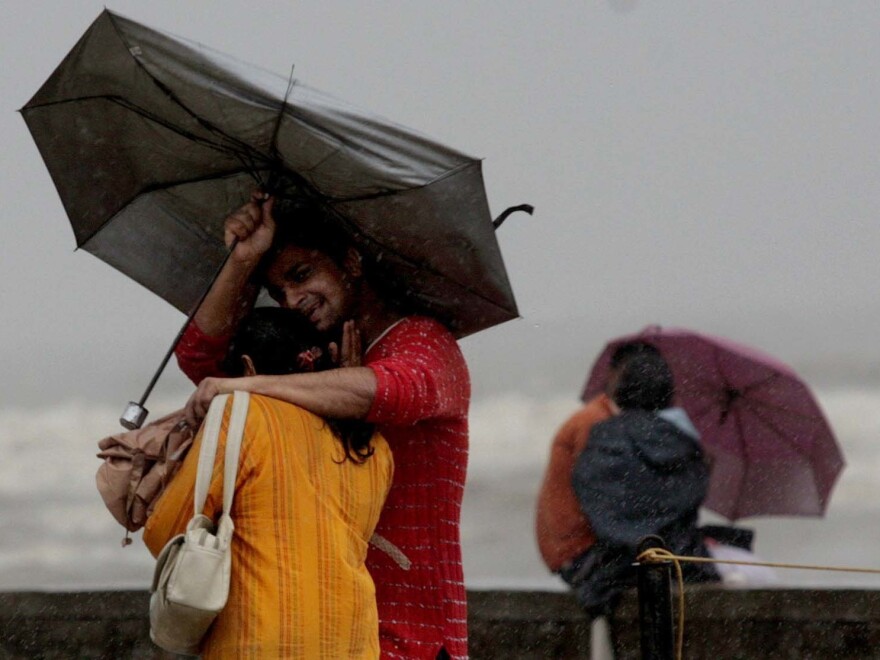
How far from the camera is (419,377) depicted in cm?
358

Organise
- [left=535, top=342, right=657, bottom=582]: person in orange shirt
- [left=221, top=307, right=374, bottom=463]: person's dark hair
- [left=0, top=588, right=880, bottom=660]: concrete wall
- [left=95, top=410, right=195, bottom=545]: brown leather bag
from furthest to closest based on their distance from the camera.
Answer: [left=535, top=342, right=657, bottom=582]: person in orange shirt
[left=0, top=588, right=880, bottom=660]: concrete wall
[left=221, top=307, right=374, bottom=463]: person's dark hair
[left=95, top=410, right=195, bottom=545]: brown leather bag

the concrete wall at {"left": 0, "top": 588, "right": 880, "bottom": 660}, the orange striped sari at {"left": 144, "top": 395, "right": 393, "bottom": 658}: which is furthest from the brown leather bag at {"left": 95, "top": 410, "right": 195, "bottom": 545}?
the concrete wall at {"left": 0, "top": 588, "right": 880, "bottom": 660}

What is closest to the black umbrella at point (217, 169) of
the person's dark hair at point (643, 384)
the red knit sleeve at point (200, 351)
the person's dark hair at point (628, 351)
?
the red knit sleeve at point (200, 351)

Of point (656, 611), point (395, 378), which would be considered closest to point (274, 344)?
point (395, 378)

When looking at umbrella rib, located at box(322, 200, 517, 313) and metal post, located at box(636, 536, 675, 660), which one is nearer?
umbrella rib, located at box(322, 200, 517, 313)

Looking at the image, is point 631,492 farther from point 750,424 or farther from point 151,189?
point 151,189

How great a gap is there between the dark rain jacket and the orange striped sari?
2.66 metres

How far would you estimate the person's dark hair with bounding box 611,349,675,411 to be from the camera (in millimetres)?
6133

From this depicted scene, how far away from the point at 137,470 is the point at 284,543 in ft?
1.10

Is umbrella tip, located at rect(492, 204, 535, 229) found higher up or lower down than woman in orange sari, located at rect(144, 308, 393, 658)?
higher up

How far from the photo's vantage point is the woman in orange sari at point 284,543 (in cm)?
323

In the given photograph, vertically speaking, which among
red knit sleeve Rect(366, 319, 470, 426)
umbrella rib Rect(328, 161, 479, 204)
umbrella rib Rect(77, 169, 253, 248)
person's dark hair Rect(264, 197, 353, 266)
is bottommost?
red knit sleeve Rect(366, 319, 470, 426)

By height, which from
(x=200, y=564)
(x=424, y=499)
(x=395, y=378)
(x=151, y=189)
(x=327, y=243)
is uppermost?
(x=151, y=189)

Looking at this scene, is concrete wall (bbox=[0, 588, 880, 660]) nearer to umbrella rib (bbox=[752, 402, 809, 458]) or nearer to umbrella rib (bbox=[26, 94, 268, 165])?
umbrella rib (bbox=[752, 402, 809, 458])
